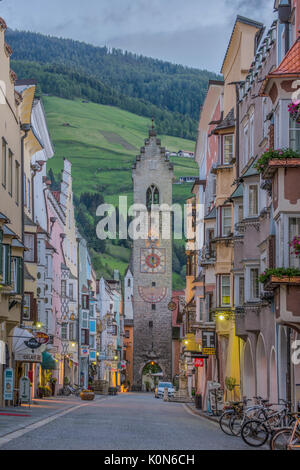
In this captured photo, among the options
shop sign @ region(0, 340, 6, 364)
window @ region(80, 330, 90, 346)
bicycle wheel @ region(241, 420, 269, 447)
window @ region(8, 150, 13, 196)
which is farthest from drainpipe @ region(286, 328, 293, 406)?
window @ region(80, 330, 90, 346)

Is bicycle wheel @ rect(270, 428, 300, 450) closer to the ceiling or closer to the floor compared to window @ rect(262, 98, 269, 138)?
closer to the floor

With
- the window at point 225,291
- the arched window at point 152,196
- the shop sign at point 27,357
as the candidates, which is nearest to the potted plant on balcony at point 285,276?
the shop sign at point 27,357

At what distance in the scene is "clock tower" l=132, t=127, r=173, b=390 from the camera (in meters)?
130

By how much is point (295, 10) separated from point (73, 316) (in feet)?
190

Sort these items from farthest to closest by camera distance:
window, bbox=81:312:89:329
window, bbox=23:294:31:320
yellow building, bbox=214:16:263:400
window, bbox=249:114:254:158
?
→ window, bbox=81:312:89:329
window, bbox=23:294:31:320
yellow building, bbox=214:16:263:400
window, bbox=249:114:254:158

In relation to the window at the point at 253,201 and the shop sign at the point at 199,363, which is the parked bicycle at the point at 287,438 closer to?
the window at the point at 253,201

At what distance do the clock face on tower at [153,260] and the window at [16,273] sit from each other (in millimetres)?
88804

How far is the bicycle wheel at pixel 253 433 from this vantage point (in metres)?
23.9

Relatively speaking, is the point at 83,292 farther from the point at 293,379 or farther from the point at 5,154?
the point at 293,379

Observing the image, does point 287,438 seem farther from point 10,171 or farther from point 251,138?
point 10,171

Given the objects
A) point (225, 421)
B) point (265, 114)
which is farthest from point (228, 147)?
point (225, 421)

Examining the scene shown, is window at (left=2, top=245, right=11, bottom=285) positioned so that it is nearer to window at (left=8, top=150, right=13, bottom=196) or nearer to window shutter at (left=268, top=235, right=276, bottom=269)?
window at (left=8, top=150, right=13, bottom=196)

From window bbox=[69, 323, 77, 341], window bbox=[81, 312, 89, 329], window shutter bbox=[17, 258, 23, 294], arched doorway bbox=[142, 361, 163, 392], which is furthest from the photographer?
arched doorway bbox=[142, 361, 163, 392]

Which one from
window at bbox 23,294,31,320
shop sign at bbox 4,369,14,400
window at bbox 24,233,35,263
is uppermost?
window at bbox 24,233,35,263
